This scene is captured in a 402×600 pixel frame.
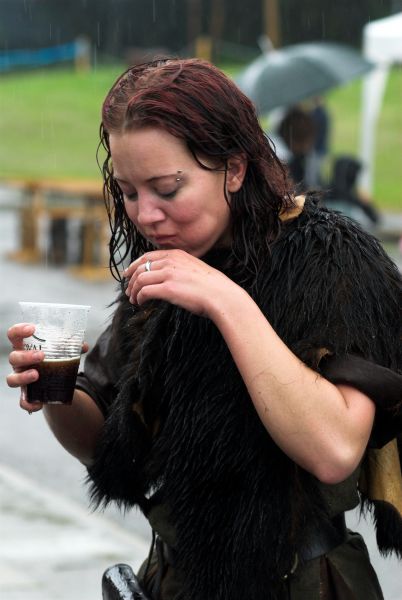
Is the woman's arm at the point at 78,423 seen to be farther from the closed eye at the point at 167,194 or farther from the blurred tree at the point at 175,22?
the blurred tree at the point at 175,22

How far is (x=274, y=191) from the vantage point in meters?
2.18

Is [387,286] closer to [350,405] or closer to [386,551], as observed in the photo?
[350,405]

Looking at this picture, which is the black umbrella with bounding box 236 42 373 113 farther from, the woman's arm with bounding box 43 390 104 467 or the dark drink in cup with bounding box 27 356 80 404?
the dark drink in cup with bounding box 27 356 80 404

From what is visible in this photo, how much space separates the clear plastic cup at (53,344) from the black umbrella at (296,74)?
36.8 ft

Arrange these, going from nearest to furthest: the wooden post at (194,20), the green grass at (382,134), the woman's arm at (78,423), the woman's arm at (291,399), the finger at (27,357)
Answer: the woman's arm at (291,399) → the finger at (27,357) → the woman's arm at (78,423) → the green grass at (382,134) → the wooden post at (194,20)

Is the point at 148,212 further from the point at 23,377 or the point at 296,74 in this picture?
the point at 296,74

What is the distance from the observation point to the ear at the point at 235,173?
2.14 m

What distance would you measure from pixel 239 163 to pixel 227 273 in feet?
0.64

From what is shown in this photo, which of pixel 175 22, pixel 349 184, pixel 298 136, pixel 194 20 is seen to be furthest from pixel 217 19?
pixel 298 136

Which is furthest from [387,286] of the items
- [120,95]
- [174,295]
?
[120,95]

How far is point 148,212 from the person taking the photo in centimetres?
210

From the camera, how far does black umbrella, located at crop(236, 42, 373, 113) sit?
13.6 metres

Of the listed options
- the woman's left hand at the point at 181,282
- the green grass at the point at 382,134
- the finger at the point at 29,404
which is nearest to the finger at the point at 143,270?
the woman's left hand at the point at 181,282

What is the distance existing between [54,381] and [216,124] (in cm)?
56
